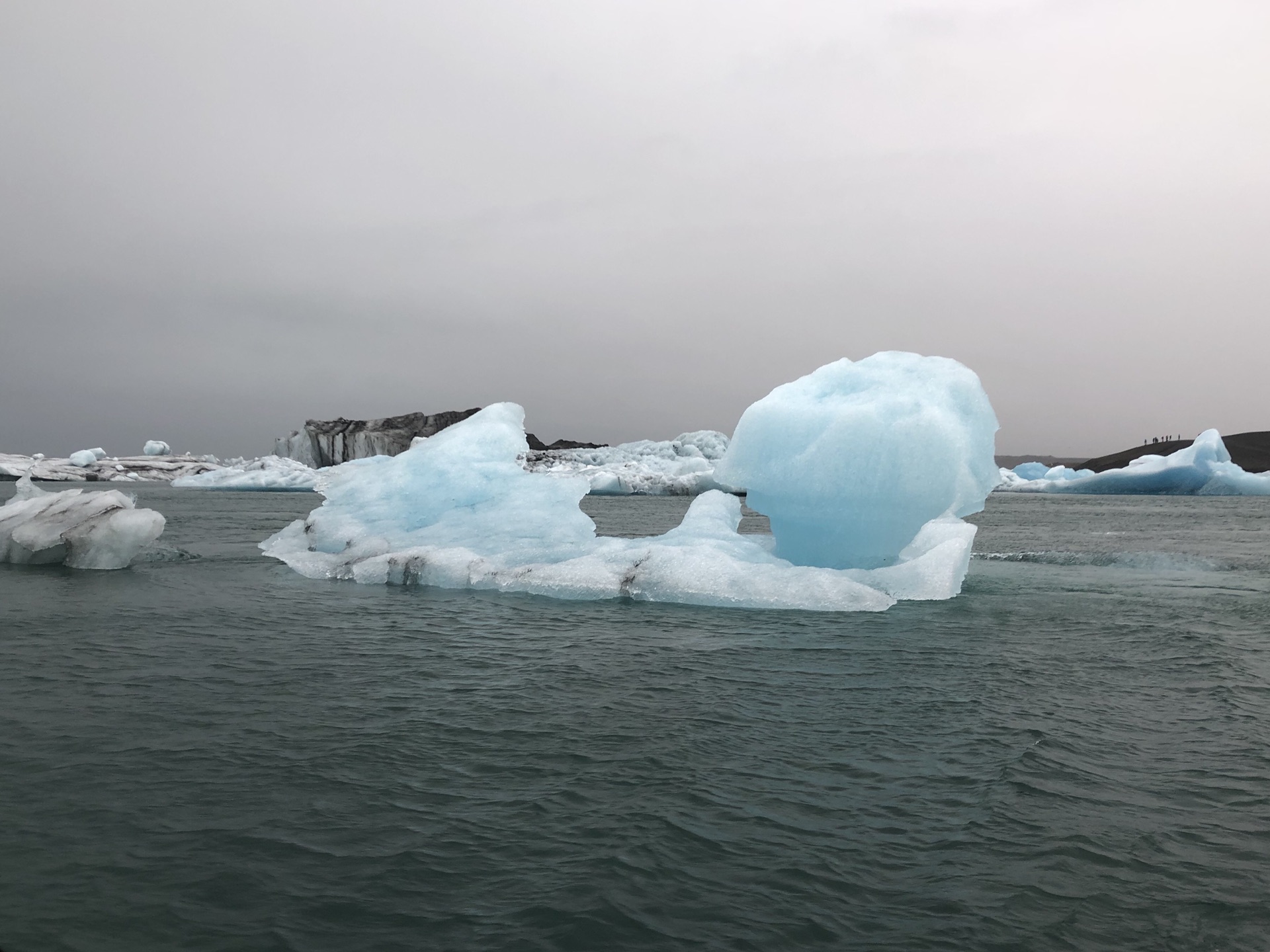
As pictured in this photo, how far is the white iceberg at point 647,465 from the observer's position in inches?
2218

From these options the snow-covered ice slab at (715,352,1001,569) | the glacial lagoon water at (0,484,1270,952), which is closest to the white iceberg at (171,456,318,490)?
the snow-covered ice slab at (715,352,1001,569)

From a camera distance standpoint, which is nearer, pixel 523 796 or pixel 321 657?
pixel 523 796

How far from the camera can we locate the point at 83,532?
16.9 m

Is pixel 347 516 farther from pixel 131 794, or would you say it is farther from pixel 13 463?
pixel 13 463

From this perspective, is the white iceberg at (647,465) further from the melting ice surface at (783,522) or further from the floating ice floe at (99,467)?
the floating ice floe at (99,467)

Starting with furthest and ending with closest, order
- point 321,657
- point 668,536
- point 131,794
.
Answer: point 668,536
point 321,657
point 131,794

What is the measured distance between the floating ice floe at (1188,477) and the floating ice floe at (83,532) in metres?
49.4

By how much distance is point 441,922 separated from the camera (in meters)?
3.84

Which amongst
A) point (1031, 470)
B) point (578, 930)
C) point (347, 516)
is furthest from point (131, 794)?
point (1031, 470)

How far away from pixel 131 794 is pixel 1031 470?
263ft

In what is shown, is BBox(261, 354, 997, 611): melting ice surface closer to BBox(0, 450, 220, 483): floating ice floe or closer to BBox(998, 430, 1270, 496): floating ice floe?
BBox(998, 430, 1270, 496): floating ice floe

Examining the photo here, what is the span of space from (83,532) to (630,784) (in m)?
15.8

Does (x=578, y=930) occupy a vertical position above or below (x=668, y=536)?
below

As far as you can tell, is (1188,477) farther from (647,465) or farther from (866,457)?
(866,457)
